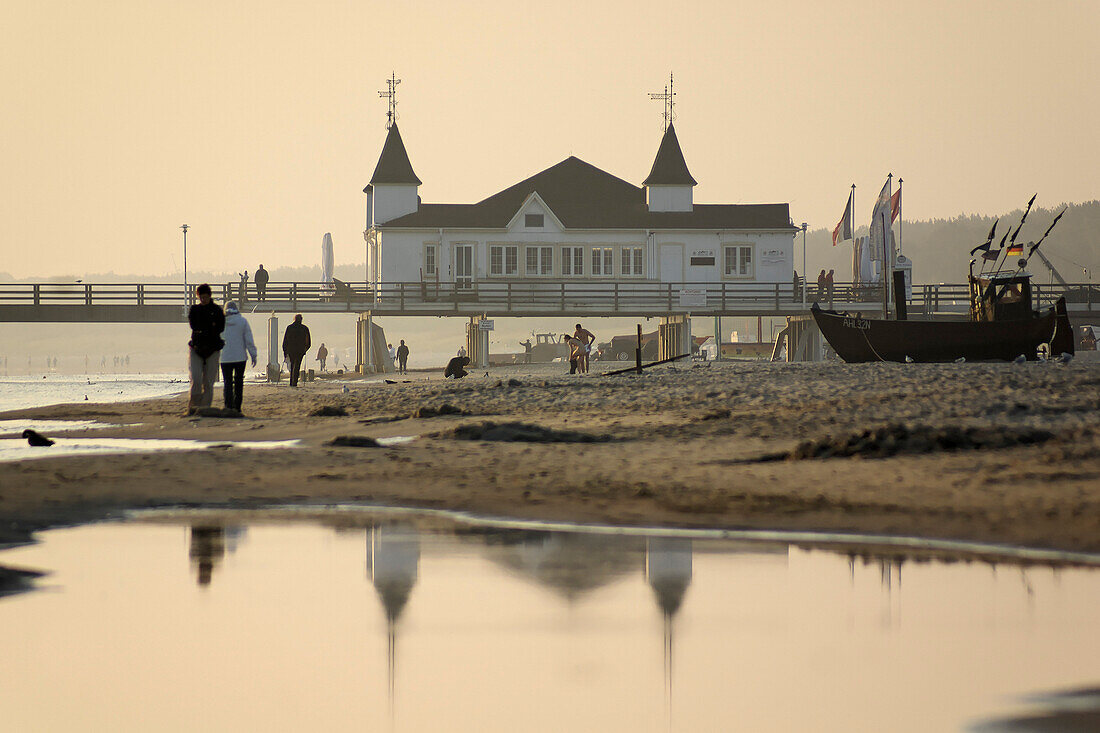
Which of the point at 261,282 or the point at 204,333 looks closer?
the point at 204,333

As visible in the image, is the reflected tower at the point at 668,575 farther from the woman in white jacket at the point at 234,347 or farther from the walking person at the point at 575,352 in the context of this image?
the walking person at the point at 575,352

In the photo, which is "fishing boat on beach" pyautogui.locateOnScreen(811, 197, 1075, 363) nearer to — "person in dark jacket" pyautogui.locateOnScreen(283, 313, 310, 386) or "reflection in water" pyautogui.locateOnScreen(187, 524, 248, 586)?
"person in dark jacket" pyautogui.locateOnScreen(283, 313, 310, 386)

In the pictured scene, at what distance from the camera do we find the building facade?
5447 centimetres

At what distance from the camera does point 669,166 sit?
57.5 m

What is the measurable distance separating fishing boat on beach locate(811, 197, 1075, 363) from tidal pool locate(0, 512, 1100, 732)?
25.3 meters

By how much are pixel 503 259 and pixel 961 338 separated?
26547 millimetres

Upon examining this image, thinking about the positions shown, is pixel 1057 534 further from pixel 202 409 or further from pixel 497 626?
pixel 202 409

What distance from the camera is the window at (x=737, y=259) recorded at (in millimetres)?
55000

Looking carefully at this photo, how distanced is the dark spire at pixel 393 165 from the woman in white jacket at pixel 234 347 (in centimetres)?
3754

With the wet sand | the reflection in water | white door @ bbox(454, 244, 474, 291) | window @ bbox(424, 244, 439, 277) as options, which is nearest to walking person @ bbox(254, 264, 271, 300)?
window @ bbox(424, 244, 439, 277)

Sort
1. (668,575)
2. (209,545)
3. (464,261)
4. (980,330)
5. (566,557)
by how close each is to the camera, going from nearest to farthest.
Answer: (668,575) → (566,557) → (209,545) → (980,330) → (464,261)

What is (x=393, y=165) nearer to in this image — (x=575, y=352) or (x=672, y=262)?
(x=672, y=262)

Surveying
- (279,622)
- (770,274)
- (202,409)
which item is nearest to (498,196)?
(770,274)

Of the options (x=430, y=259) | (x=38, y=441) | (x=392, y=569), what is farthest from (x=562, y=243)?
(x=392, y=569)
